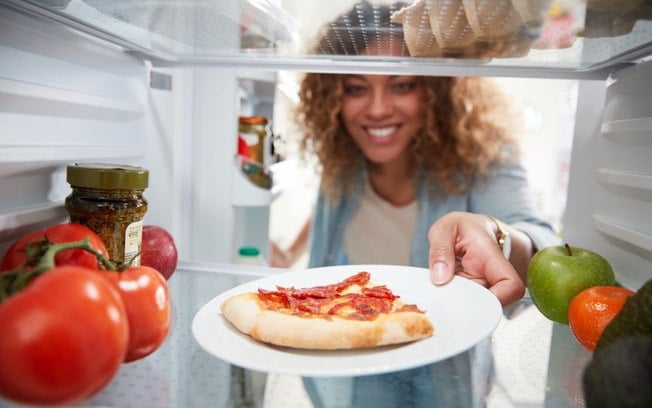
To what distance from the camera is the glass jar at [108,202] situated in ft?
2.67

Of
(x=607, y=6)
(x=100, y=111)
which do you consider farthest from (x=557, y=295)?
(x=100, y=111)

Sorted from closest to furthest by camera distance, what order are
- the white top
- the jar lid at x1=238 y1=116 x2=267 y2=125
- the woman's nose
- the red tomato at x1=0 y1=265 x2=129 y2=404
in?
1. the red tomato at x1=0 y1=265 x2=129 y2=404
2. the jar lid at x1=238 y1=116 x2=267 y2=125
3. the woman's nose
4. the white top

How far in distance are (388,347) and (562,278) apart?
15.6 inches

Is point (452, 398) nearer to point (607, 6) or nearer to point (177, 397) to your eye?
point (177, 397)

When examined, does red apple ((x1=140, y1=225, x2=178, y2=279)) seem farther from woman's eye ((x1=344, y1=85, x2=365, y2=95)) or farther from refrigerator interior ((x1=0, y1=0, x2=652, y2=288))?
woman's eye ((x1=344, y1=85, x2=365, y2=95))

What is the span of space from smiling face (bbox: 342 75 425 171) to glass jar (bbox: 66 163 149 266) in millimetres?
1035

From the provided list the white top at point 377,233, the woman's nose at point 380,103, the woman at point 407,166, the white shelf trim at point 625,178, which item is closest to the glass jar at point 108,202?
the woman at point 407,166

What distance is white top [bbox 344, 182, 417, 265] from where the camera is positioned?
6.69 feet

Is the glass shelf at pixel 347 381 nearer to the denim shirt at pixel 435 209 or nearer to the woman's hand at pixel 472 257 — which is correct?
the woman's hand at pixel 472 257

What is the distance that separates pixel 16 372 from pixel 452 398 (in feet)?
1.55

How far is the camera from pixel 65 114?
36.7 inches

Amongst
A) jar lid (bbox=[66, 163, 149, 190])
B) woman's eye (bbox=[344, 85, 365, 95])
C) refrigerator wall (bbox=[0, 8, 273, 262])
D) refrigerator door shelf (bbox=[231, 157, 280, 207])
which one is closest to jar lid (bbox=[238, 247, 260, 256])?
refrigerator wall (bbox=[0, 8, 273, 262])

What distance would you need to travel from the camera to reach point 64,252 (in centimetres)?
68

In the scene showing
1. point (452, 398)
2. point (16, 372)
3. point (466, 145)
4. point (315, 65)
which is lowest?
point (452, 398)
